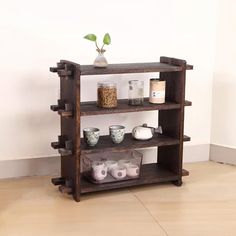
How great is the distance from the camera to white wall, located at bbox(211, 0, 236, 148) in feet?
8.36

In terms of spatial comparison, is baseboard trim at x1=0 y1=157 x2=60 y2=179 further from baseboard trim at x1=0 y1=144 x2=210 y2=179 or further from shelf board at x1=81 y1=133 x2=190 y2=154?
shelf board at x1=81 y1=133 x2=190 y2=154

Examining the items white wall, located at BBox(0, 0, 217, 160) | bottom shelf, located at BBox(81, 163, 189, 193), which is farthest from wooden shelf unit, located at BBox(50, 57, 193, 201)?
white wall, located at BBox(0, 0, 217, 160)

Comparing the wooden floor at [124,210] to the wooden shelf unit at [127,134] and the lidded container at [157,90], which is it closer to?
the wooden shelf unit at [127,134]

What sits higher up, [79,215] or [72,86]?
[72,86]

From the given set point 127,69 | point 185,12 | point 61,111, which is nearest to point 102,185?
point 61,111

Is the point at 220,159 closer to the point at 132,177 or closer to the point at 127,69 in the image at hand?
the point at 132,177

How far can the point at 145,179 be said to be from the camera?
2.28 meters

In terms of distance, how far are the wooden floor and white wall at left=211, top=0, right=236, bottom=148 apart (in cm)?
30

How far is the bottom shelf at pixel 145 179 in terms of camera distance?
2.19 metres

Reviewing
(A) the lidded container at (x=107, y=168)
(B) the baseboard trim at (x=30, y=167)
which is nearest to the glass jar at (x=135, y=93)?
(A) the lidded container at (x=107, y=168)

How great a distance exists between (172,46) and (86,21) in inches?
17.9

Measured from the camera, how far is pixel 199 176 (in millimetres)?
2488

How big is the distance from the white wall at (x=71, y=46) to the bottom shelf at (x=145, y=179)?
0.91 feet

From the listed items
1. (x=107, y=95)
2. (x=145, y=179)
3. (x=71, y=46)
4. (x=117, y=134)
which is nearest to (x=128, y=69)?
(x=107, y=95)
